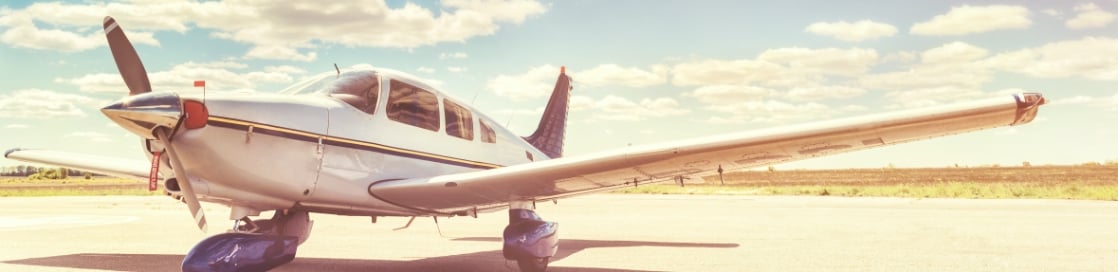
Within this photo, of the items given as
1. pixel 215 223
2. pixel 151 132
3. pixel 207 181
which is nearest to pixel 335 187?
pixel 207 181

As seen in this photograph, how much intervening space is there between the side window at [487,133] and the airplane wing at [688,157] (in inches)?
37.6

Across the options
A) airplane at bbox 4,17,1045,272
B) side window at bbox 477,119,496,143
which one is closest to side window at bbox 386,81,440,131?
airplane at bbox 4,17,1045,272

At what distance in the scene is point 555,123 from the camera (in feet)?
44.8

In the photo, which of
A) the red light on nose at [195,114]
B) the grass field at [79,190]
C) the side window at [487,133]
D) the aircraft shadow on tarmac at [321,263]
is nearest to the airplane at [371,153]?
the red light on nose at [195,114]

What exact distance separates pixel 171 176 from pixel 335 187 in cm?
129

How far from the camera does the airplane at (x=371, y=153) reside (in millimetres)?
5547

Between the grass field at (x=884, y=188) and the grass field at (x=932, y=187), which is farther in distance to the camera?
the grass field at (x=884, y=188)

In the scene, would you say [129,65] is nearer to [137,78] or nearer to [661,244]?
[137,78]

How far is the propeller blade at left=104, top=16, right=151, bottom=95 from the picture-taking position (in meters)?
A: 5.96

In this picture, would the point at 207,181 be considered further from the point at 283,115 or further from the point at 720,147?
the point at 720,147

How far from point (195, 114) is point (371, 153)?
165cm

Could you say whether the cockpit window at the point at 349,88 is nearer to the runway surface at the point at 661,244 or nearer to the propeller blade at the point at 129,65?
the propeller blade at the point at 129,65

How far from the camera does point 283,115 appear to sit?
6.21 meters

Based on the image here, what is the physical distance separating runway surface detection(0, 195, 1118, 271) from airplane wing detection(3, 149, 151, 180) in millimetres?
1060
